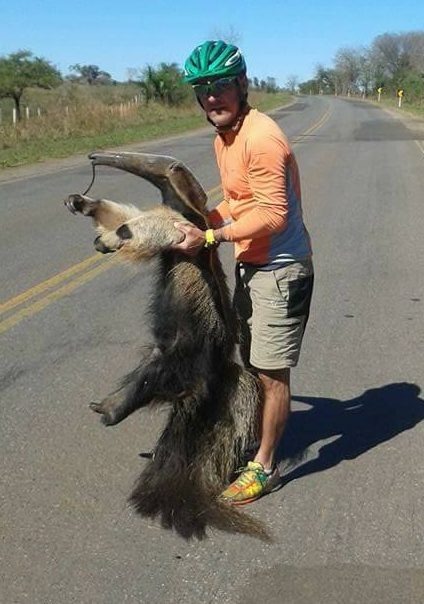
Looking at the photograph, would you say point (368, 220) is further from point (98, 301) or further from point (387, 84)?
point (387, 84)

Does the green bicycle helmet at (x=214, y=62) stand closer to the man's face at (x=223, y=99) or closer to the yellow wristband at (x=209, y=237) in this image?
the man's face at (x=223, y=99)

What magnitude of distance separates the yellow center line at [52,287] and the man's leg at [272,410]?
7.90ft

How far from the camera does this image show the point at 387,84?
95375 mm

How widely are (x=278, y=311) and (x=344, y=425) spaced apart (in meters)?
1.27

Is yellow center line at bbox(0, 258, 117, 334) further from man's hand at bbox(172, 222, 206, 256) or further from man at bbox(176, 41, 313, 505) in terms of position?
man's hand at bbox(172, 222, 206, 256)

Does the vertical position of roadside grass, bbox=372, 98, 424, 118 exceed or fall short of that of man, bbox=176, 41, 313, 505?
it falls short

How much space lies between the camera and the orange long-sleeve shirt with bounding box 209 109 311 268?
310 cm

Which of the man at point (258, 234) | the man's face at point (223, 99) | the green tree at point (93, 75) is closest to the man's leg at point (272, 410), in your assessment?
the man at point (258, 234)

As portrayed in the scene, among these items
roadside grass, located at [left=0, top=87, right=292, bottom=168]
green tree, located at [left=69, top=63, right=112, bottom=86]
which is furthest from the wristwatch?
green tree, located at [left=69, top=63, right=112, bottom=86]

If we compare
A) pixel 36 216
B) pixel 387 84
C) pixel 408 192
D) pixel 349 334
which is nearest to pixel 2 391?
pixel 349 334

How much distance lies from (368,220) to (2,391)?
25.1 ft

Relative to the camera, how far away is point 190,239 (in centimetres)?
310

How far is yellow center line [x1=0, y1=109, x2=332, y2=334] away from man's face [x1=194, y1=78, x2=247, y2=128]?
8.55 feet

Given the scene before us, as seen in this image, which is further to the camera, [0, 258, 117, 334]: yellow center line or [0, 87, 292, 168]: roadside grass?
[0, 87, 292, 168]: roadside grass
